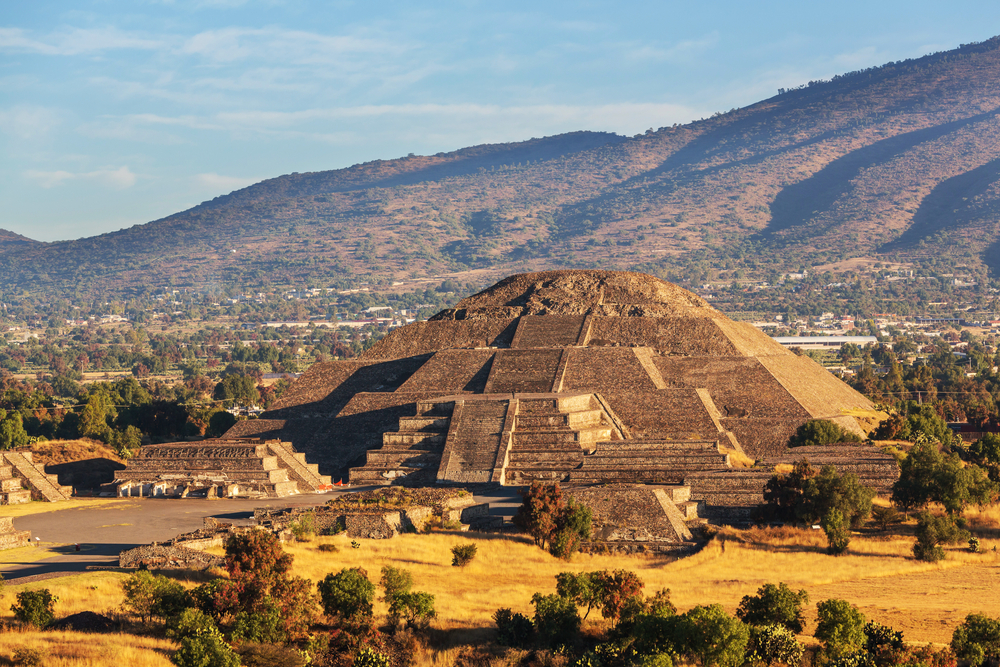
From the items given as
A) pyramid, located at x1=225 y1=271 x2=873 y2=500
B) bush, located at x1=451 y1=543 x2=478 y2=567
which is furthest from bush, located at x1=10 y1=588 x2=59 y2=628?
pyramid, located at x1=225 y1=271 x2=873 y2=500

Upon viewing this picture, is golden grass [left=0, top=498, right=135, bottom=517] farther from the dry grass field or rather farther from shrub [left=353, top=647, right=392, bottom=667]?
shrub [left=353, top=647, right=392, bottom=667]

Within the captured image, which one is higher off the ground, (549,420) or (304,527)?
(549,420)

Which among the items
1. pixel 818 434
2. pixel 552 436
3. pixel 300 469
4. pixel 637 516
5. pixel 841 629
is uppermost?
pixel 552 436

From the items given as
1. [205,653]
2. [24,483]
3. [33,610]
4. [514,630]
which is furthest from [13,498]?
[514,630]

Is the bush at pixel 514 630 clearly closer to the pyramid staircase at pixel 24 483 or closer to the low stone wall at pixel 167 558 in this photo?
the low stone wall at pixel 167 558

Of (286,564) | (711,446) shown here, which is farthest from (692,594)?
(711,446)

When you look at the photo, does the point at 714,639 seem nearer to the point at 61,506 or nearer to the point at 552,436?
the point at 552,436
